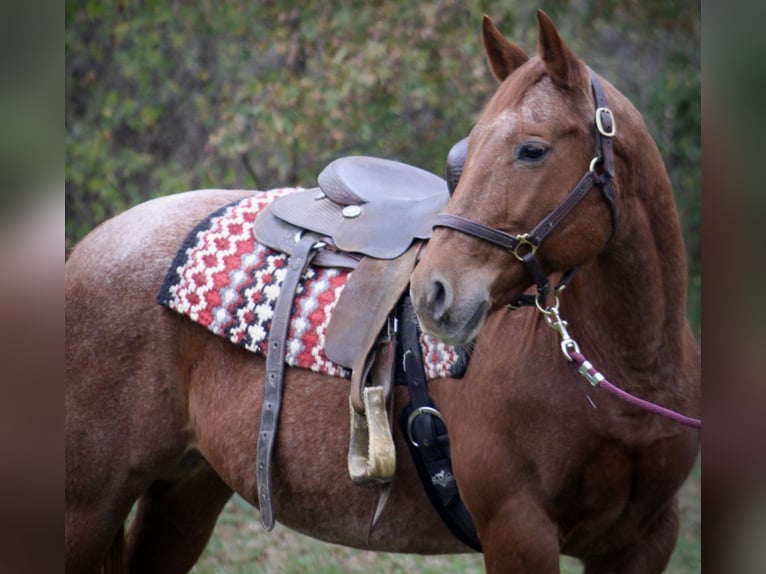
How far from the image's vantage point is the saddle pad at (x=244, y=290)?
2.65 m

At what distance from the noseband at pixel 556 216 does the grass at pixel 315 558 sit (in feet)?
9.74

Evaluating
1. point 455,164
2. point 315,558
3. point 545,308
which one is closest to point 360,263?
point 455,164

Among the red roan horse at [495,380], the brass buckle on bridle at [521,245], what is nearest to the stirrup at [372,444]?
the red roan horse at [495,380]

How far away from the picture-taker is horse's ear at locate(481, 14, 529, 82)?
2195mm

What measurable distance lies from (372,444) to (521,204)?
2.59 feet

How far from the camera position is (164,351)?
2854mm

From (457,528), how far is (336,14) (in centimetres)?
449

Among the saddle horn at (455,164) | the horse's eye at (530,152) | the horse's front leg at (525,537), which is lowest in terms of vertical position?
the horse's front leg at (525,537)

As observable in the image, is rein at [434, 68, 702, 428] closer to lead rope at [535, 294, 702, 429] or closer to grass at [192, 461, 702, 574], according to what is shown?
lead rope at [535, 294, 702, 429]

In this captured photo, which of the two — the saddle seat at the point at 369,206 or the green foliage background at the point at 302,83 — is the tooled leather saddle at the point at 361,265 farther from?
the green foliage background at the point at 302,83

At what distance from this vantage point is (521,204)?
1.94 metres

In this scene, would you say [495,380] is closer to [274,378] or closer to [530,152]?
[530,152]
